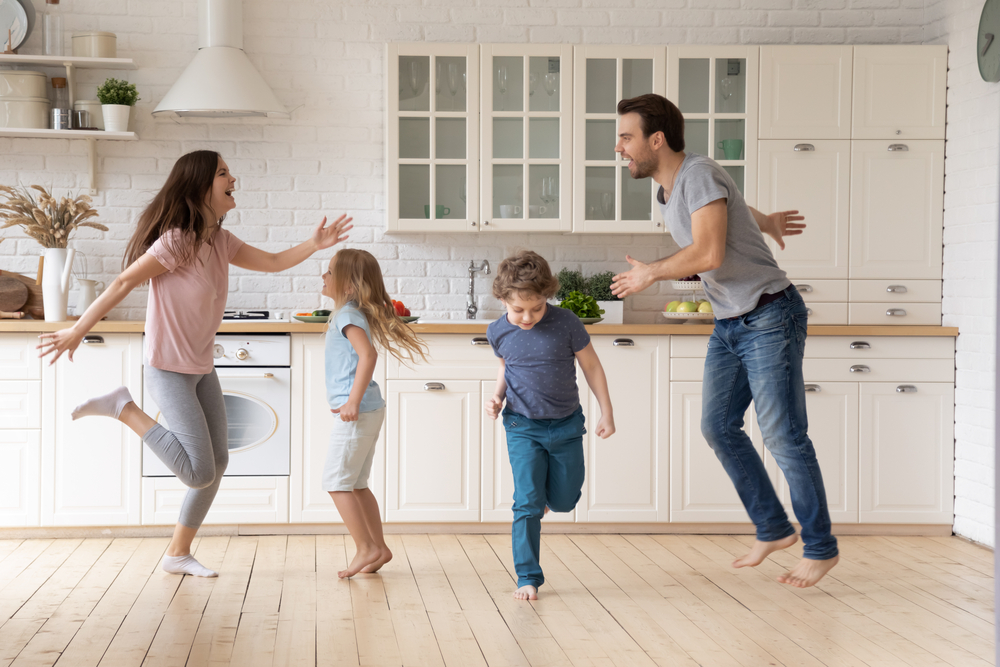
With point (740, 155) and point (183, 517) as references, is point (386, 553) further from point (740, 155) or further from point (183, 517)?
point (740, 155)

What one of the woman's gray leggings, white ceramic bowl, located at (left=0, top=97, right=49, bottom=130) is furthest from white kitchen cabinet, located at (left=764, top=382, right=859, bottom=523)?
white ceramic bowl, located at (left=0, top=97, right=49, bottom=130)

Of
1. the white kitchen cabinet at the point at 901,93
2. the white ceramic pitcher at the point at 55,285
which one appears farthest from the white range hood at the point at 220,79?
the white kitchen cabinet at the point at 901,93

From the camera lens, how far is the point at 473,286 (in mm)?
4012

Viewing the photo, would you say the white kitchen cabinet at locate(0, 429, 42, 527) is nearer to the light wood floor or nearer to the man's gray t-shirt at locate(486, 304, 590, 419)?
the light wood floor

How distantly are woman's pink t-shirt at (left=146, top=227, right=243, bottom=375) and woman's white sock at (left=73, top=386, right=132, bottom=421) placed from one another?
0.15 m

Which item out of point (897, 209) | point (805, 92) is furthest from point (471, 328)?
point (897, 209)

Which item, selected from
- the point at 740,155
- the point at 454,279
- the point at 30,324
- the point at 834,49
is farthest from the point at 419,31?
the point at 30,324

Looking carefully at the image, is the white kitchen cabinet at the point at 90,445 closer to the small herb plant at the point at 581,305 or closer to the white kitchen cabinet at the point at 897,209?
the small herb plant at the point at 581,305

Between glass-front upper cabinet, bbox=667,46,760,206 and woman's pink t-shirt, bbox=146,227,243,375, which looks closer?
woman's pink t-shirt, bbox=146,227,243,375

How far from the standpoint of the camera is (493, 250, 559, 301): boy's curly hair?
246 cm

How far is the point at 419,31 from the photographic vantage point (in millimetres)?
3932

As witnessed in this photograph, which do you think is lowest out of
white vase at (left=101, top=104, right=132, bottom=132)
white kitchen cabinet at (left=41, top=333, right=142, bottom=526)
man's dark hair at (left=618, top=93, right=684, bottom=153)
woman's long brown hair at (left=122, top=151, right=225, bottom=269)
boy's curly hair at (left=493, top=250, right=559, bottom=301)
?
white kitchen cabinet at (left=41, top=333, right=142, bottom=526)

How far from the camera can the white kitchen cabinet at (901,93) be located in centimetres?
366

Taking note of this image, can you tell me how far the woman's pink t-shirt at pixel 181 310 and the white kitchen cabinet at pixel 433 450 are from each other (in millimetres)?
929
